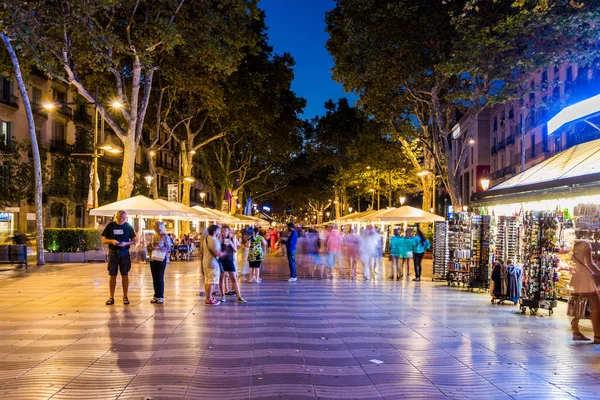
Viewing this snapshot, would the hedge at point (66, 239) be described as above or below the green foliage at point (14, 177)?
below

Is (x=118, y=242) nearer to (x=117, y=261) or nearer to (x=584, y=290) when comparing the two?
(x=117, y=261)

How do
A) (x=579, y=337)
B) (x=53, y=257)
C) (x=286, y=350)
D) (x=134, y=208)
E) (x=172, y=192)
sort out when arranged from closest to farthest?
(x=286, y=350), (x=579, y=337), (x=134, y=208), (x=53, y=257), (x=172, y=192)

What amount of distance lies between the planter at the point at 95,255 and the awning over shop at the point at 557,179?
15646 millimetres

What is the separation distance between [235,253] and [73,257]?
13.2m

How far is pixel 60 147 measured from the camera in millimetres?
38781

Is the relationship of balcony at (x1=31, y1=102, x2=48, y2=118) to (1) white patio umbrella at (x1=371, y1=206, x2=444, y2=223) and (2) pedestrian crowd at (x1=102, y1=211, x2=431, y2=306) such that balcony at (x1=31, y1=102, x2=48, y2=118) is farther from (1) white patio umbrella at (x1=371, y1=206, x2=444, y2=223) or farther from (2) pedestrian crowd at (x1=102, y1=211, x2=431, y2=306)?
(1) white patio umbrella at (x1=371, y1=206, x2=444, y2=223)

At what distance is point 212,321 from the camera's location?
9.23m

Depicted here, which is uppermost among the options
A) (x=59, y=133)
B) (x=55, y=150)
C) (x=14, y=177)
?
(x=59, y=133)

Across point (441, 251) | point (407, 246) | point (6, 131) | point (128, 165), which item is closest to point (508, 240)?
point (441, 251)

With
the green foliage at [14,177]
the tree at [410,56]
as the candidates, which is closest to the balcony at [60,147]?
the green foliage at [14,177]

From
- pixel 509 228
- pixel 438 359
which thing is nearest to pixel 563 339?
pixel 438 359

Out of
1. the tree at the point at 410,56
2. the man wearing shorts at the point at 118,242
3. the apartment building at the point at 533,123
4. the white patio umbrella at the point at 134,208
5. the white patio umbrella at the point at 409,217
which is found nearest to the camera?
the man wearing shorts at the point at 118,242

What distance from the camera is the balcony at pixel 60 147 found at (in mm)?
38125

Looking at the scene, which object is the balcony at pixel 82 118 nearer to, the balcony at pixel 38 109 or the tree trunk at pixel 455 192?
the balcony at pixel 38 109
